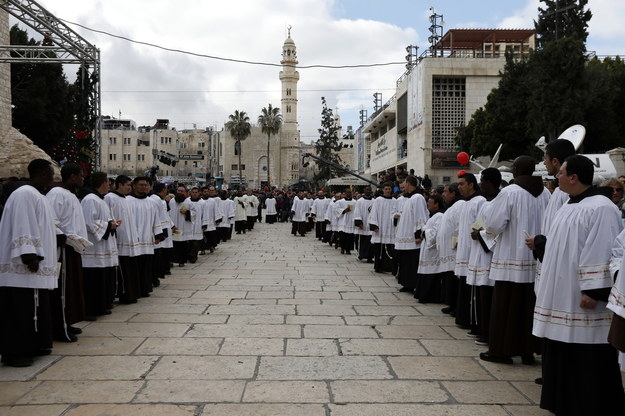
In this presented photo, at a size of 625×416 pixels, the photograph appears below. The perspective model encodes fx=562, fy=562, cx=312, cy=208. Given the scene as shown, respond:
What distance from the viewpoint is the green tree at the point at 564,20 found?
106ft

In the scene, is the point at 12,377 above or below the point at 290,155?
below

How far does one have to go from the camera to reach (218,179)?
5650 centimetres

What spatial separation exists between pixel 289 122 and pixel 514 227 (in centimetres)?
8352

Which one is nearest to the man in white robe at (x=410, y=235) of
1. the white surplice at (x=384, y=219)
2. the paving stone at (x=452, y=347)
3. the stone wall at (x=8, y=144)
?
the white surplice at (x=384, y=219)

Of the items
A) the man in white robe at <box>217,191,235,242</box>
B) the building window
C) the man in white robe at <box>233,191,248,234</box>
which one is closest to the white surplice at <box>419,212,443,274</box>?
the man in white robe at <box>217,191,235,242</box>

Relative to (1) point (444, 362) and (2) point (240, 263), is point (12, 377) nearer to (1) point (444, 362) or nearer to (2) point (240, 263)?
(1) point (444, 362)

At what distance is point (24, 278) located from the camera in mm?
5336

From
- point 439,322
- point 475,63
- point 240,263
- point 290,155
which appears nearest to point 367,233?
point 240,263

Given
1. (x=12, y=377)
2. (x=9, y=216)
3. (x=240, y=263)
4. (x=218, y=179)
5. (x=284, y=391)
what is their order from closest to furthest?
(x=284, y=391) < (x=12, y=377) < (x=9, y=216) < (x=240, y=263) < (x=218, y=179)

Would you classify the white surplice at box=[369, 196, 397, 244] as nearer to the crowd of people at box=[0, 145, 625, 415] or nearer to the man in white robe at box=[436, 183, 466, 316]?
the crowd of people at box=[0, 145, 625, 415]

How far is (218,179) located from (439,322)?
50.7m

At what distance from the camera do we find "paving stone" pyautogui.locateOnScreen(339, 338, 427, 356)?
18.6ft

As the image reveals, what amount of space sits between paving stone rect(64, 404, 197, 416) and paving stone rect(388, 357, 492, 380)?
188cm

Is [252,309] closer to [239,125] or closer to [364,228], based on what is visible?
[364,228]
